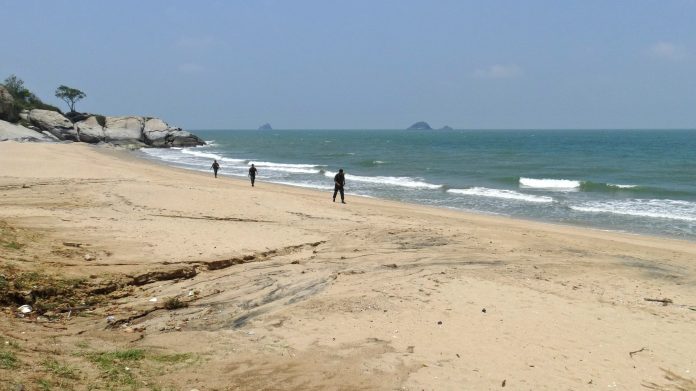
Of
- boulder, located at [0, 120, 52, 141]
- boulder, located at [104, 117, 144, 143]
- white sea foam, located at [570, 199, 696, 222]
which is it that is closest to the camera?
white sea foam, located at [570, 199, 696, 222]

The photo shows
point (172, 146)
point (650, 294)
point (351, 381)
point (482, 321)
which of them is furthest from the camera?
point (172, 146)

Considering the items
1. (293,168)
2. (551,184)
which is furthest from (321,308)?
(293,168)

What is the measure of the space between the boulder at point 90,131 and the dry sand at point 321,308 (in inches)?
2164

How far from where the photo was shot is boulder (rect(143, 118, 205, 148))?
7306 cm

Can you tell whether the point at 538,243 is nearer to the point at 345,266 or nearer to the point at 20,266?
the point at 345,266

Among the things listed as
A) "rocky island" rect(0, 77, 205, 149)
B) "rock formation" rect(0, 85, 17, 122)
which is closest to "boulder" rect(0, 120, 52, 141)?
"rocky island" rect(0, 77, 205, 149)

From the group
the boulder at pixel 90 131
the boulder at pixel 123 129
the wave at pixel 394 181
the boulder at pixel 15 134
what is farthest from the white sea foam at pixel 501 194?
the boulder at pixel 123 129

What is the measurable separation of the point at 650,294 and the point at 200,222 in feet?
32.7

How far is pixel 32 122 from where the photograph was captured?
59688 mm

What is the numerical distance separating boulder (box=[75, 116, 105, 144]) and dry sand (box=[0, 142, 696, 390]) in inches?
2164

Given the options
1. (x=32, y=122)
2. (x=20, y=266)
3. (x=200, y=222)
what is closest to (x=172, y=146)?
(x=32, y=122)

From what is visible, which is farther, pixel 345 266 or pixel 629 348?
pixel 345 266

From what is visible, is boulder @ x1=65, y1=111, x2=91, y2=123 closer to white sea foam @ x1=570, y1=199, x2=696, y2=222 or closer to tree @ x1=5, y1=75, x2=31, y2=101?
tree @ x1=5, y1=75, x2=31, y2=101

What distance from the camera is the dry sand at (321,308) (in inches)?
235
